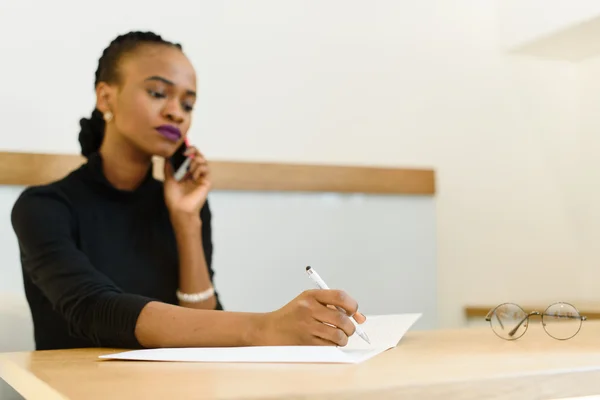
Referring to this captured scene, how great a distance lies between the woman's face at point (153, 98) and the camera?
1381 mm

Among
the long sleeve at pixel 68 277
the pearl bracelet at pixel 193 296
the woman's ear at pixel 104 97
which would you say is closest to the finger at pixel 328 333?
the long sleeve at pixel 68 277

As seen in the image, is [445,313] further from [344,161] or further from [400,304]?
[344,161]

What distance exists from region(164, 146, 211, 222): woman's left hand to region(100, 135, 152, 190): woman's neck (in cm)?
7

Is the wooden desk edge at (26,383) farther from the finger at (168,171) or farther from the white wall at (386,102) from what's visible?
the white wall at (386,102)

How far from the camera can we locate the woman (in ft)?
3.76

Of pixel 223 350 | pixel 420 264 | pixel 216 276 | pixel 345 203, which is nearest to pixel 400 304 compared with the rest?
pixel 420 264

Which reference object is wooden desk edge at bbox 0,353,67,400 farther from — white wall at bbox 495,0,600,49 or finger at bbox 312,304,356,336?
white wall at bbox 495,0,600,49

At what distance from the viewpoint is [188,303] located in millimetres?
1354

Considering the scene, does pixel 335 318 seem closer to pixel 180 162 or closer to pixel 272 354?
pixel 272 354

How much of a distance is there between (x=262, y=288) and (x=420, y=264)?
1.73 ft

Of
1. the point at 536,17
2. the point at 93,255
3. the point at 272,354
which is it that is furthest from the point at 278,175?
the point at 272,354

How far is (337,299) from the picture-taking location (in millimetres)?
825

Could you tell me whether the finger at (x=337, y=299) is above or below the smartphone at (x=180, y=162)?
below

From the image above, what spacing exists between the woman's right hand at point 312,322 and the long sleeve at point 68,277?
0.66ft
